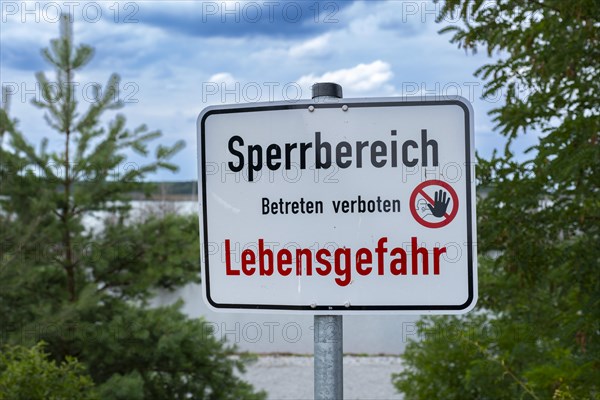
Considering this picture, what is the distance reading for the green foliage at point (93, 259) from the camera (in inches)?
290

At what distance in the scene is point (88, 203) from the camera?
7598mm

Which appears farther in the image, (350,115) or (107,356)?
(107,356)

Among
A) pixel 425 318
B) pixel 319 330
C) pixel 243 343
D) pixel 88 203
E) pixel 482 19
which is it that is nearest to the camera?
pixel 319 330

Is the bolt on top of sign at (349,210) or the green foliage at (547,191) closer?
the bolt on top of sign at (349,210)

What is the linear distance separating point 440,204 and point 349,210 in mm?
168

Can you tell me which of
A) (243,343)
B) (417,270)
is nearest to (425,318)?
(417,270)

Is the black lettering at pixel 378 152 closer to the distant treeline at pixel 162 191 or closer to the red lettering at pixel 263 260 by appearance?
the red lettering at pixel 263 260

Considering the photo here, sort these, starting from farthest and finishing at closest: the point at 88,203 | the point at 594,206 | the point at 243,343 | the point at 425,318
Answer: the point at 243,343 < the point at 88,203 < the point at 425,318 < the point at 594,206

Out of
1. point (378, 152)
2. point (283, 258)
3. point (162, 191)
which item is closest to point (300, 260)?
point (283, 258)

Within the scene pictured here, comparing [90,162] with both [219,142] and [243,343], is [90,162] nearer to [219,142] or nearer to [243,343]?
[219,142]

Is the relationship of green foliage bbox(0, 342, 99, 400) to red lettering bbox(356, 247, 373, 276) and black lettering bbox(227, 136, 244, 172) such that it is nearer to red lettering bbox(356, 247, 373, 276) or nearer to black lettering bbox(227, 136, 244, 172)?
black lettering bbox(227, 136, 244, 172)

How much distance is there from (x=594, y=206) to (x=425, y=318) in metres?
2.93

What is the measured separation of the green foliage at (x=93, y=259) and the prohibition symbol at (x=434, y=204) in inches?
243

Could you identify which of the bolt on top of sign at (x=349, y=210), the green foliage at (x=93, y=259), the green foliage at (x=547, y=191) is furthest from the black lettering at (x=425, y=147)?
the green foliage at (x=93, y=259)
